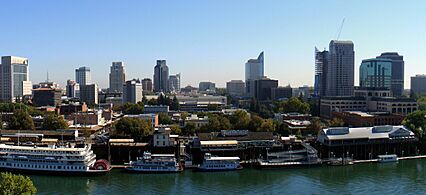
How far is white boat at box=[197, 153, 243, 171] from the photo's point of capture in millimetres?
37719

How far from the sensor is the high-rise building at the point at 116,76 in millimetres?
173875

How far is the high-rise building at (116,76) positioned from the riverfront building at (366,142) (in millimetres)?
136266

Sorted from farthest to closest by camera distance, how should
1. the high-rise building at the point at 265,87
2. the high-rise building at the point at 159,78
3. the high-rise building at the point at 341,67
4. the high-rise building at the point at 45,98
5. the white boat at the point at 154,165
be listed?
the high-rise building at the point at 159,78, the high-rise building at the point at 265,87, the high-rise building at the point at 341,67, the high-rise building at the point at 45,98, the white boat at the point at 154,165

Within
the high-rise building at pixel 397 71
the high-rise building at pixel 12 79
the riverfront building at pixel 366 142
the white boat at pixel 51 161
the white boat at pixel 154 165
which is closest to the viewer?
the white boat at pixel 51 161

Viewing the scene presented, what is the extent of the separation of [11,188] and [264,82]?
381 feet

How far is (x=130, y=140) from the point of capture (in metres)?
44.7

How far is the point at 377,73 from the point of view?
11369cm

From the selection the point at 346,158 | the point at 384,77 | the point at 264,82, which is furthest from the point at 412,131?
the point at 264,82

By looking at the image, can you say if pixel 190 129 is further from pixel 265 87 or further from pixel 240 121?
pixel 265 87

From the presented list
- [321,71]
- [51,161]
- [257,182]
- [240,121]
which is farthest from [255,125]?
[321,71]

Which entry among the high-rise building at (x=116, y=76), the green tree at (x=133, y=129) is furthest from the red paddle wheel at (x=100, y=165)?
the high-rise building at (x=116, y=76)

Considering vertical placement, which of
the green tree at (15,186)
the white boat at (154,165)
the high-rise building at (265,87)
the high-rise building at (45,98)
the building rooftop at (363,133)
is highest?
the high-rise building at (265,87)

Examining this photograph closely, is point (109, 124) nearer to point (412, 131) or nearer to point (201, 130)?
point (201, 130)

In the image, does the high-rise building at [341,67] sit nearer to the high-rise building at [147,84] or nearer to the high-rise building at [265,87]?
the high-rise building at [265,87]
